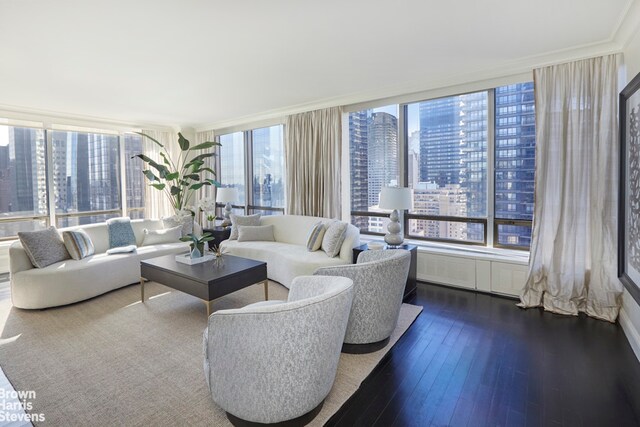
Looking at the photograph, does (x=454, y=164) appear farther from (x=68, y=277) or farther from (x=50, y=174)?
(x=50, y=174)

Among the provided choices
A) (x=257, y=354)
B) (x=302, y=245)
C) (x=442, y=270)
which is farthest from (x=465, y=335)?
(x=302, y=245)

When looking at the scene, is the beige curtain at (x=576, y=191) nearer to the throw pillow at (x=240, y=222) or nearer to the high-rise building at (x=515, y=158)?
the high-rise building at (x=515, y=158)

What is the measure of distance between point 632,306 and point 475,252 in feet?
5.34

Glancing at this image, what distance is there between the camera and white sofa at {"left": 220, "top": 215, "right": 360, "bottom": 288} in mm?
4211

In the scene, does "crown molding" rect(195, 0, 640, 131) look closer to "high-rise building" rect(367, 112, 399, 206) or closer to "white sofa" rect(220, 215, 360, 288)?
"high-rise building" rect(367, 112, 399, 206)

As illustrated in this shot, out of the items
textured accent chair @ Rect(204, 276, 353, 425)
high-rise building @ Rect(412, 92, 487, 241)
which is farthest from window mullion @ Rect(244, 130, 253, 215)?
textured accent chair @ Rect(204, 276, 353, 425)

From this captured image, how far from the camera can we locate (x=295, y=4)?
2492 millimetres

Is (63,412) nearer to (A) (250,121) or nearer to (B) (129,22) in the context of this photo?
(B) (129,22)

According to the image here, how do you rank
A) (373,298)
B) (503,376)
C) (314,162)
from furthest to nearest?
(314,162) < (373,298) < (503,376)

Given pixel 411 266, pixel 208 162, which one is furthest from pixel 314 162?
pixel 208 162

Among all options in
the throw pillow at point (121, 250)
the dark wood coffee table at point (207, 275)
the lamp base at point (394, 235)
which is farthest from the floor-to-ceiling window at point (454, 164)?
the throw pillow at point (121, 250)

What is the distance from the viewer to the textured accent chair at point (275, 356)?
1.62 metres

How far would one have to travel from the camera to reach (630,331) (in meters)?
2.89

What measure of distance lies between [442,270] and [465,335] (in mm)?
1492
